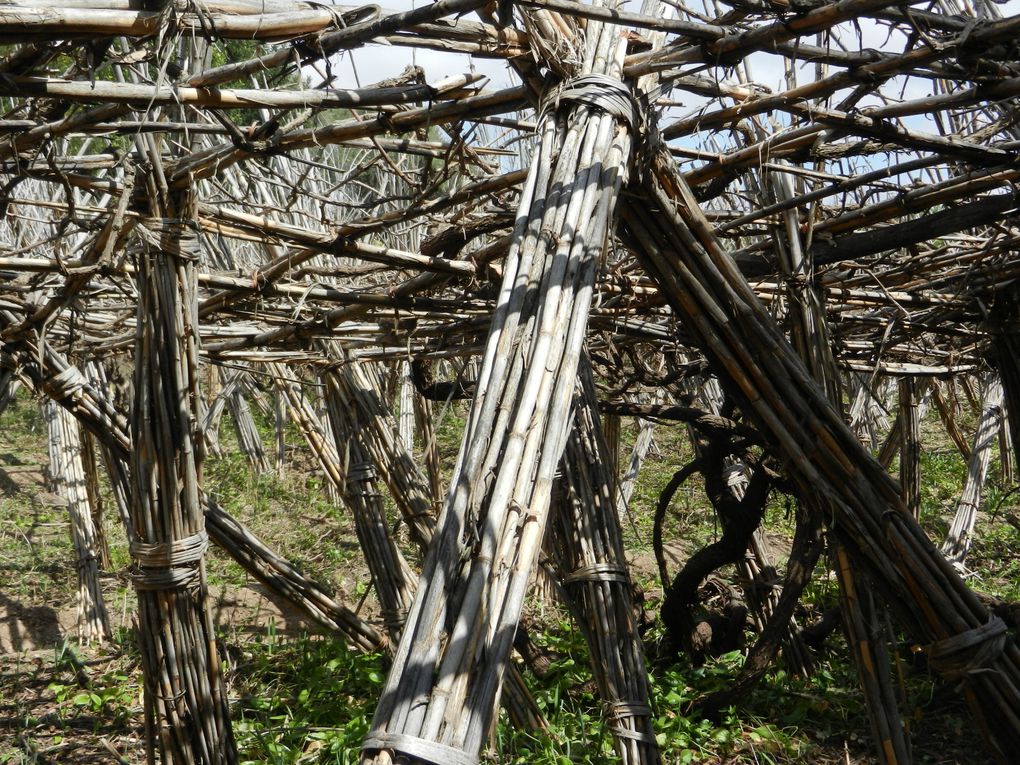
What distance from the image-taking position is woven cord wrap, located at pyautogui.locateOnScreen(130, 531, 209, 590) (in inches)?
92.2

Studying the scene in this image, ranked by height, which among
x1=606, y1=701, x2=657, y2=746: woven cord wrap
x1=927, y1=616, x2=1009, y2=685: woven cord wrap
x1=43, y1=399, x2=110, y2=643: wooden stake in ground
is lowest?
x1=606, y1=701, x2=657, y2=746: woven cord wrap

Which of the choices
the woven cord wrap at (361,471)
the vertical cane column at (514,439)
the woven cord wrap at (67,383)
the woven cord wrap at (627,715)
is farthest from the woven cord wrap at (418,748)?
the woven cord wrap at (361,471)

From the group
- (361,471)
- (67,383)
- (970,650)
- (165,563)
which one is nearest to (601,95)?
(970,650)

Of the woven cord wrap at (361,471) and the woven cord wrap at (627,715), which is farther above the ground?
the woven cord wrap at (361,471)

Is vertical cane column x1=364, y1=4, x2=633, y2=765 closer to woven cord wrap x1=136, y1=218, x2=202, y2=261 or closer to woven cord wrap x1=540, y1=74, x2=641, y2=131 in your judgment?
woven cord wrap x1=540, y1=74, x2=641, y2=131

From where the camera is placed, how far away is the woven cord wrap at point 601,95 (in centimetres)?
179

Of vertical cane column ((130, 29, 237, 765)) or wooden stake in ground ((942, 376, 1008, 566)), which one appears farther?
wooden stake in ground ((942, 376, 1008, 566))

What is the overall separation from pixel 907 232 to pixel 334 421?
8.91ft

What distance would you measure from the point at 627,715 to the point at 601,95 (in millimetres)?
1927

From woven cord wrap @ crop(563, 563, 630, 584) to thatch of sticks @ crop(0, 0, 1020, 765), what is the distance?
0.04 ft

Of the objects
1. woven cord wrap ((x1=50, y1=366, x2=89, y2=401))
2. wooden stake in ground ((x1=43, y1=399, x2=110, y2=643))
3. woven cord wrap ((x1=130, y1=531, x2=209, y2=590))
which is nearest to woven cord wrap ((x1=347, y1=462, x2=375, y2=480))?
woven cord wrap ((x1=50, y1=366, x2=89, y2=401))

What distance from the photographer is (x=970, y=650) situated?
200cm

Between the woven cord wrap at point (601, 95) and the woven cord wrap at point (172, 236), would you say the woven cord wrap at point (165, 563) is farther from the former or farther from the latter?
the woven cord wrap at point (601, 95)

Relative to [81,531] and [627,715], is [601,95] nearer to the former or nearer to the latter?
[627,715]
